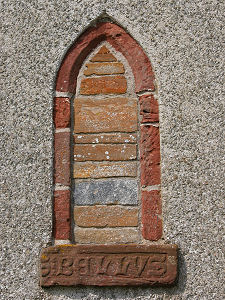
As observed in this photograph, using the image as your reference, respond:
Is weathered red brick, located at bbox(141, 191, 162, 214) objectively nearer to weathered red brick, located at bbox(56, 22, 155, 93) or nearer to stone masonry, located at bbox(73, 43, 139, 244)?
stone masonry, located at bbox(73, 43, 139, 244)

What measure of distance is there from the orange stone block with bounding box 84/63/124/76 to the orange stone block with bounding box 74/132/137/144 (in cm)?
40

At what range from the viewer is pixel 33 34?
8.54 ft

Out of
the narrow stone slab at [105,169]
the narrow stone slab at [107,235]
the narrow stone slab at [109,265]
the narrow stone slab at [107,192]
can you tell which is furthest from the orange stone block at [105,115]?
the narrow stone slab at [109,265]

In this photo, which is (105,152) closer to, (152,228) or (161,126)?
(161,126)

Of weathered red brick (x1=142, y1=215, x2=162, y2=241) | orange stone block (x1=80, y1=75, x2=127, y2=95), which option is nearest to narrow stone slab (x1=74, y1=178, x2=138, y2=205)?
weathered red brick (x1=142, y1=215, x2=162, y2=241)

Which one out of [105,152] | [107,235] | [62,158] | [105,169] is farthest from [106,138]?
[107,235]

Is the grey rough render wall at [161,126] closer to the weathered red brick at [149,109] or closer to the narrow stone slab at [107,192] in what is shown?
the weathered red brick at [149,109]

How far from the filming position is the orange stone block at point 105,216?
8.04 ft

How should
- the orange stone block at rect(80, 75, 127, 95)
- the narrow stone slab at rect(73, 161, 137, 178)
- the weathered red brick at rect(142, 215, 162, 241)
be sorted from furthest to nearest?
1. the orange stone block at rect(80, 75, 127, 95)
2. the narrow stone slab at rect(73, 161, 137, 178)
3. the weathered red brick at rect(142, 215, 162, 241)

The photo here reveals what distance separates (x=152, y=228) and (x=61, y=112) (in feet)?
2.88

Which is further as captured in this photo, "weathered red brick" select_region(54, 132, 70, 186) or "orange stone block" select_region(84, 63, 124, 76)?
"orange stone block" select_region(84, 63, 124, 76)

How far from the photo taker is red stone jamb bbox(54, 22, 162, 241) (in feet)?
7.95

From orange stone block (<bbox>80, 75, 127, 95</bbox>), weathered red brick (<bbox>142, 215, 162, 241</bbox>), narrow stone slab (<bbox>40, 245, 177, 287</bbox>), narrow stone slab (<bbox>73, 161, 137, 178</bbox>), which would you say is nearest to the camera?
narrow stone slab (<bbox>40, 245, 177, 287</bbox>)

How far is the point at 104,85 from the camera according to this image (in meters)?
2.63
